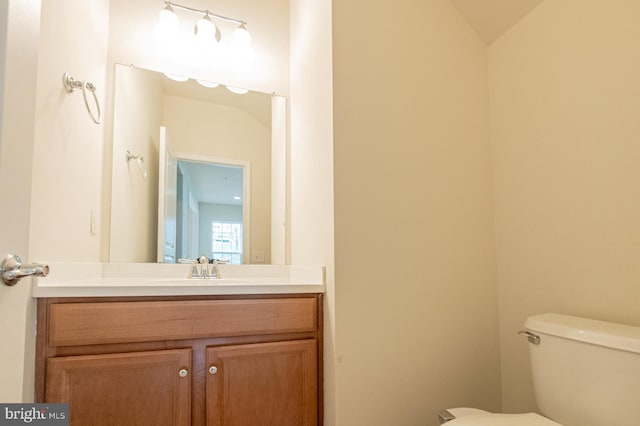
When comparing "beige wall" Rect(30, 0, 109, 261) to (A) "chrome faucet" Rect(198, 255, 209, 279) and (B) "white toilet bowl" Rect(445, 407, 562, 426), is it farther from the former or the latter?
(B) "white toilet bowl" Rect(445, 407, 562, 426)

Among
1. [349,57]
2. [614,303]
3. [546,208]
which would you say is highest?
[349,57]

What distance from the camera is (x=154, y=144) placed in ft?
5.73

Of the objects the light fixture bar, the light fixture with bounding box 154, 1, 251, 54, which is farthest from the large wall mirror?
the light fixture bar

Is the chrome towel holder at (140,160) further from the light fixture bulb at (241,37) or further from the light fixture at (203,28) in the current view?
the light fixture bulb at (241,37)

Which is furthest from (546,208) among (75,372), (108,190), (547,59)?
(108,190)

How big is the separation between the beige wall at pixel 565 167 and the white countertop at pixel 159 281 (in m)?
0.97

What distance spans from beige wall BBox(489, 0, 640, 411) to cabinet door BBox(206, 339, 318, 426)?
3.24 feet

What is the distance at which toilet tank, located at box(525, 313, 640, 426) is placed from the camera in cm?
96

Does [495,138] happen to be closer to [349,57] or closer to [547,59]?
[547,59]

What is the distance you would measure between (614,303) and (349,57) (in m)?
1.36

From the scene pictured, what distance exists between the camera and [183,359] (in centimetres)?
117

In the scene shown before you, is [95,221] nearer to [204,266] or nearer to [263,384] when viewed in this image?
[204,266]

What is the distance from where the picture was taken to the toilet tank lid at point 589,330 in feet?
3.21

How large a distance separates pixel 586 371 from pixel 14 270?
1488 mm
